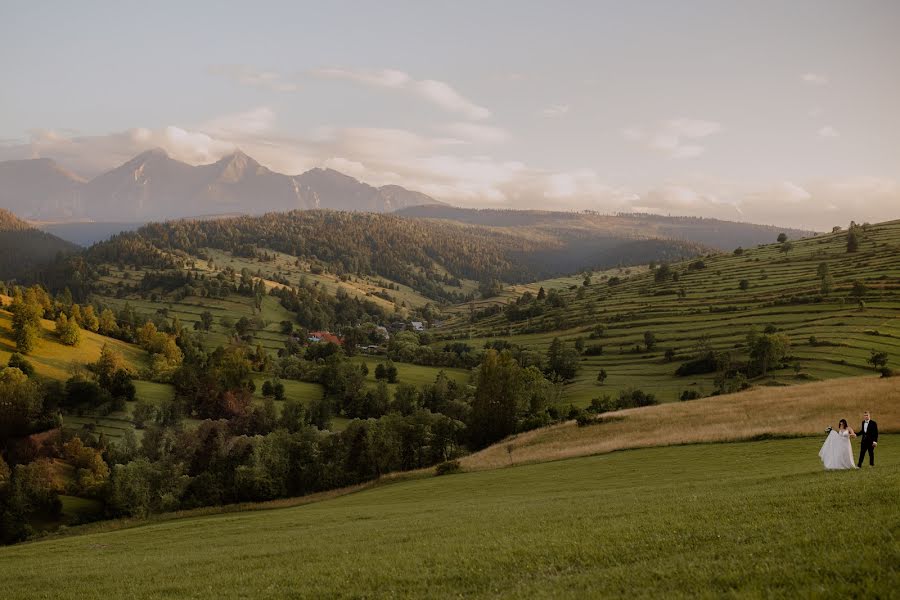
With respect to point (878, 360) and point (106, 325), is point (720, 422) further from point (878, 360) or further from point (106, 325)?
point (106, 325)

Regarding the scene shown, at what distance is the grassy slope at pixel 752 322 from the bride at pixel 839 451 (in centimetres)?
7568

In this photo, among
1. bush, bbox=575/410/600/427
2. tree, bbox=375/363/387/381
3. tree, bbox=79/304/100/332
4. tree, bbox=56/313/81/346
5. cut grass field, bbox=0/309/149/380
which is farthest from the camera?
tree, bbox=79/304/100/332

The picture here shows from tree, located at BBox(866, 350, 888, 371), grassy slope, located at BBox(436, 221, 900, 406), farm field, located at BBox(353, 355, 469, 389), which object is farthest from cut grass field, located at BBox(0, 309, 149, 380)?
tree, located at BBox(866, 350, 888, 371)

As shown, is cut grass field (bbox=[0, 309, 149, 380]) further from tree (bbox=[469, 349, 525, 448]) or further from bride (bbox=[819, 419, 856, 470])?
bride (bbox=[819, 419, 856, 470])

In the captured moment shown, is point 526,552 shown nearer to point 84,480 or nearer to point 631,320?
point 84,480

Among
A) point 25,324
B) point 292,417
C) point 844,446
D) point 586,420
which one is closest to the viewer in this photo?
point 844,446

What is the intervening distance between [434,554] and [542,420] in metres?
64.6

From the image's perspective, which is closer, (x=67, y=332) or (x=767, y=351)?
(x=767, y=351)

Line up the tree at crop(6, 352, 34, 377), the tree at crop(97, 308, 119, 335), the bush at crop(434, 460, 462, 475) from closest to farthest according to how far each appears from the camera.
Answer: the bush at crop(434, 460, 462, 475) < the tree at crop(6, 352, 34, 377) < the tree at crop(97, 308, 119, 335)

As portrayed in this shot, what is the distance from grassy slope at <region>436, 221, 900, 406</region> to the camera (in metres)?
104

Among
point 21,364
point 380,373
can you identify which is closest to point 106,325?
point 21,364

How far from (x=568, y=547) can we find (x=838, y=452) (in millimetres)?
19706

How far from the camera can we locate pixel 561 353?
145m

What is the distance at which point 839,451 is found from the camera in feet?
90.4
